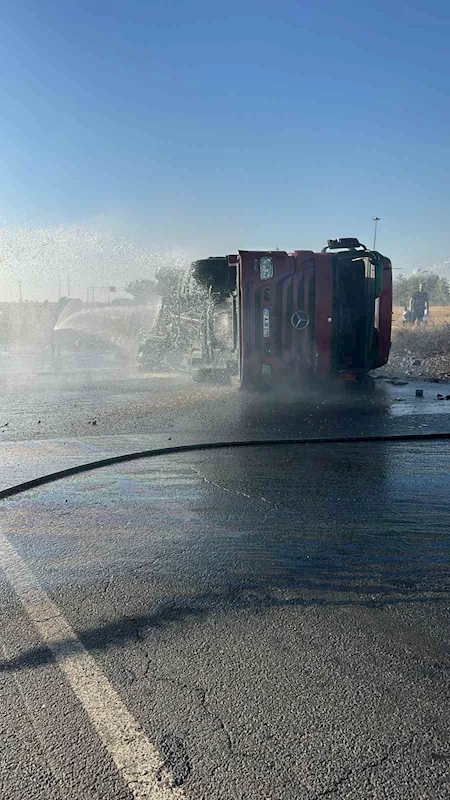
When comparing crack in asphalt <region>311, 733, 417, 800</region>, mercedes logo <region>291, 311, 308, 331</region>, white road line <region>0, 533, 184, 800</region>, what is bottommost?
crack in asphalt <region>311, 733, 417, 800</region>

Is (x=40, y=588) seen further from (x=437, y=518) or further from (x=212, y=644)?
(x=437, y=518)

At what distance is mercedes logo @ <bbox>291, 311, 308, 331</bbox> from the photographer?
37.9 feet

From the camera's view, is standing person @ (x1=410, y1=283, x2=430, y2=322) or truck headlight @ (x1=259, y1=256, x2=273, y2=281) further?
standing person @ (x1=410, y1=283, x2=430, y2=322)

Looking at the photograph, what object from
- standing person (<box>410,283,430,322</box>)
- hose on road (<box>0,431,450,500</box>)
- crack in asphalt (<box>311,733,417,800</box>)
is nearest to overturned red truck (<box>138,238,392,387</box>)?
hose on road (<box>0,431,450,500</box>)

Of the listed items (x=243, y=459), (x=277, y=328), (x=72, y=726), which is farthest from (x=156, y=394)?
(x=72, y=726)

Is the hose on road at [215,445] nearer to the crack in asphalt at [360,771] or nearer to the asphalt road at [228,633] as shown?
the asphalt road at [228,633]

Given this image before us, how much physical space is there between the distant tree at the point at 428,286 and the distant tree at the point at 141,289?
4719 cm

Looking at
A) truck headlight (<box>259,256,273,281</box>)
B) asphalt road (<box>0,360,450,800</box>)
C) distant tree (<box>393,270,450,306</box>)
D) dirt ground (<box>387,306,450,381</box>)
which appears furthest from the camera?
distant tree (<box>393,270,450,306</box>)

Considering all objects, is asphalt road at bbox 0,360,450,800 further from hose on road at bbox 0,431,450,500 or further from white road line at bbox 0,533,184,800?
hose on road at bbox 0,431,450,500

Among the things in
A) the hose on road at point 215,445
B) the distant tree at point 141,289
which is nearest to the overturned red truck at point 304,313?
the hose on road at point 215,445

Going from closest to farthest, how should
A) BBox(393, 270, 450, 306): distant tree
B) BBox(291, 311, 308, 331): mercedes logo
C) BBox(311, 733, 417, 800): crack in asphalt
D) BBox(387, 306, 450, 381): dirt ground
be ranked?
BBox(311, 733, 417, 800): crack in asphalt, BBox(291, 311, 308, 331): mercedes logo, BBox(387, 306, 450, 381): dirt ground, BBox(393, 270, 450, 306): distant tree

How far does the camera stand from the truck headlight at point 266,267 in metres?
11.3

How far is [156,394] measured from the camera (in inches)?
479

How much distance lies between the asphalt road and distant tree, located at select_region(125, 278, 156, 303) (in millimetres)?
15119
